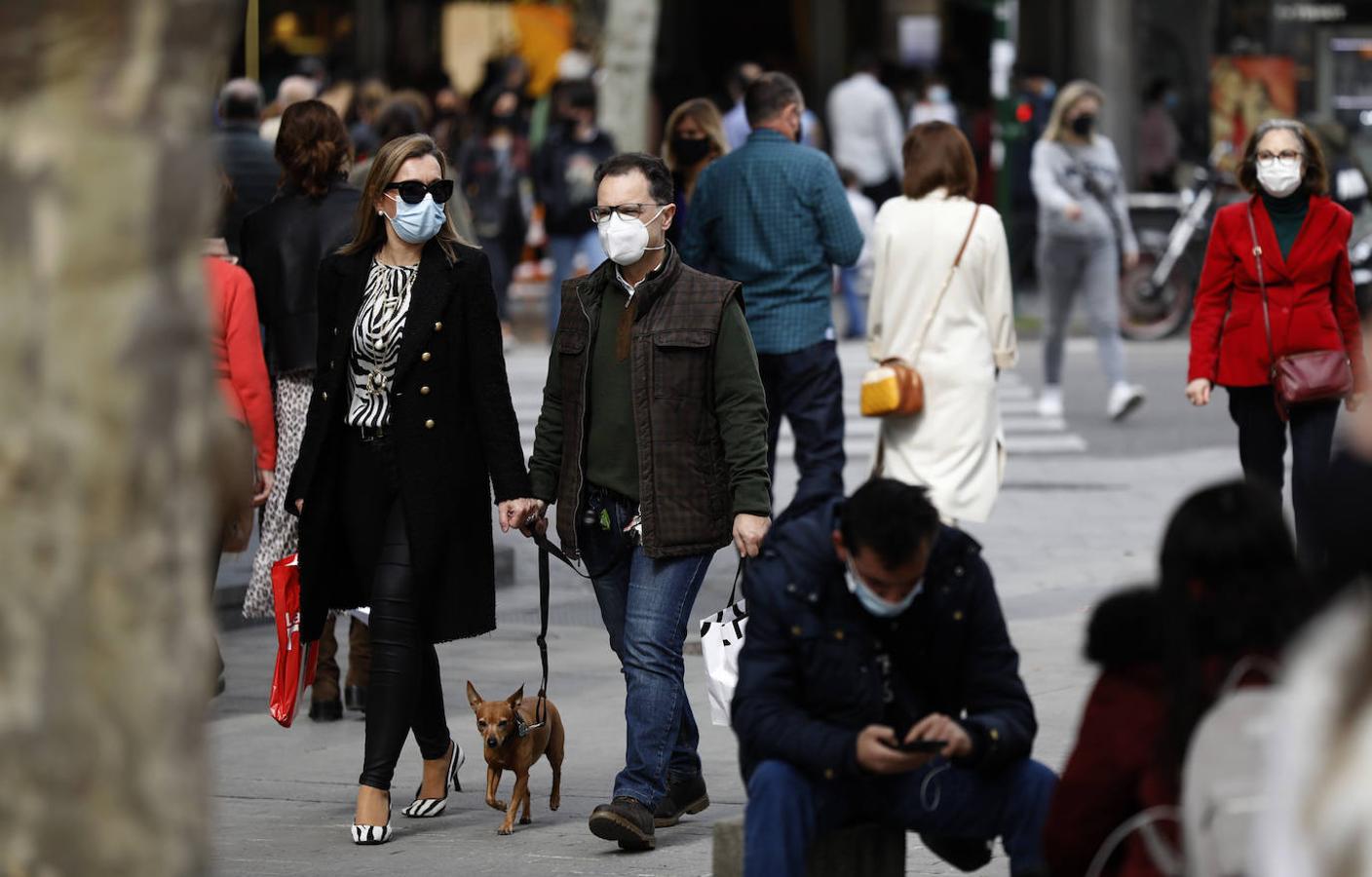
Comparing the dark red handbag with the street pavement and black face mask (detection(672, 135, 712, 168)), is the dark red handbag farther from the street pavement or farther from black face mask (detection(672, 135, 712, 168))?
black face mask (detection(672, 135, 712, 168))

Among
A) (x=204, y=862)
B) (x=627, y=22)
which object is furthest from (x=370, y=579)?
(x=627, y=22)

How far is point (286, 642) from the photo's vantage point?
6.78 m

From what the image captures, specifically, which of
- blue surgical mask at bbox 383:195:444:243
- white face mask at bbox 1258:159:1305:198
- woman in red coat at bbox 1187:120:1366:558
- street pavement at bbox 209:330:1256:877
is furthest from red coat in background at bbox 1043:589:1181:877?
white face mask at bbox 1258:159:1305:198

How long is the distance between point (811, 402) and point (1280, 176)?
1.86 metres

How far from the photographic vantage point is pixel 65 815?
2834 mm

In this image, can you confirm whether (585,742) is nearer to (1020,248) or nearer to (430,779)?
(430,779)

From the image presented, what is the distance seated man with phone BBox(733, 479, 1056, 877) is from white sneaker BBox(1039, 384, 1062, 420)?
10.4 m

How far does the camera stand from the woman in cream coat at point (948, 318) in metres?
8.90

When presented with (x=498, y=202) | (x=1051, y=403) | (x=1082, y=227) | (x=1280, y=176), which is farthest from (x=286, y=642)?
(x=498, y=202)

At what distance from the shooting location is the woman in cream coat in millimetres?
8898

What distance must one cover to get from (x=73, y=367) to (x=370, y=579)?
3736 millimetres

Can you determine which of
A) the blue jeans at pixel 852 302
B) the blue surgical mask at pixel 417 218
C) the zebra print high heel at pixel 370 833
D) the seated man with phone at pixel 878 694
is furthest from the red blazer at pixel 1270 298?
the blue jeans at pixel 852 302

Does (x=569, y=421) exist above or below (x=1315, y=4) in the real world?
below

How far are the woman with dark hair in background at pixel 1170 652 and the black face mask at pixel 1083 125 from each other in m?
10.4
